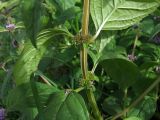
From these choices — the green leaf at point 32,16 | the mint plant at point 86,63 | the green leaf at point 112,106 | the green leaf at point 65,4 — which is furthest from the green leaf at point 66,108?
Answer: the green leaf at point 65,4

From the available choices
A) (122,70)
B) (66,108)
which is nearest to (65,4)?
(122,70)

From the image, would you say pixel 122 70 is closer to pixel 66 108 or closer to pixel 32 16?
pixel 66 108

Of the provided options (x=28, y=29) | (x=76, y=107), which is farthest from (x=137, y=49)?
(x=28, y=29)

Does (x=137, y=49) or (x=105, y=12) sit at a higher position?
(x=105, y=12)

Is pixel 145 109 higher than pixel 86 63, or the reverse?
pixel 86 63

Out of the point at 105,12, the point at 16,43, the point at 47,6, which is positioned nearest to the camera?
the point at 105,12

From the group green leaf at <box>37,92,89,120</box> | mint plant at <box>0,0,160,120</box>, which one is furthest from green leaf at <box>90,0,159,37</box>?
green leaf at <box>37,92,89,120</box>

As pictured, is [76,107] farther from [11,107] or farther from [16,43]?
[16,43]

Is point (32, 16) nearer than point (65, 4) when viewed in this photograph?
Yes
